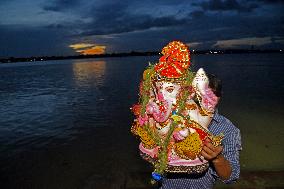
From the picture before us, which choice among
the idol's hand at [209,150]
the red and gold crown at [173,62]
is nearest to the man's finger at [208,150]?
the idol's hand at [209,150]

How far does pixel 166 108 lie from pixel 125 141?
1202 cm

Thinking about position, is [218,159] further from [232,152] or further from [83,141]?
[83,141]

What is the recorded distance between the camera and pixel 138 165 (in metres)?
10.8

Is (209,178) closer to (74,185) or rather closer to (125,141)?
(74,185)

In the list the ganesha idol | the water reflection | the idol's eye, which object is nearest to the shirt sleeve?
the ganesha idol

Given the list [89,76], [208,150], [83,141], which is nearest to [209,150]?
[208,150]

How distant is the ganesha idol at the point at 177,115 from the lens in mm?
2143

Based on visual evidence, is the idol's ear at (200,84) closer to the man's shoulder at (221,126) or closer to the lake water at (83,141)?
the man's shoulder at (221,126)

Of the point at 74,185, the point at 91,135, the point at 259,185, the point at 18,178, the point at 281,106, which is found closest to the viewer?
the point at 259,185

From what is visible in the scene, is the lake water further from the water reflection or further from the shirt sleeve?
the water reflection

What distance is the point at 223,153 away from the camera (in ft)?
8.20

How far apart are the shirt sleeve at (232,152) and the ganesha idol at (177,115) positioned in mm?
333

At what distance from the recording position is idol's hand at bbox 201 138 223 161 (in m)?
2.13

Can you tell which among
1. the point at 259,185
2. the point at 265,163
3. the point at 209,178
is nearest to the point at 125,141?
the point at 265,163
